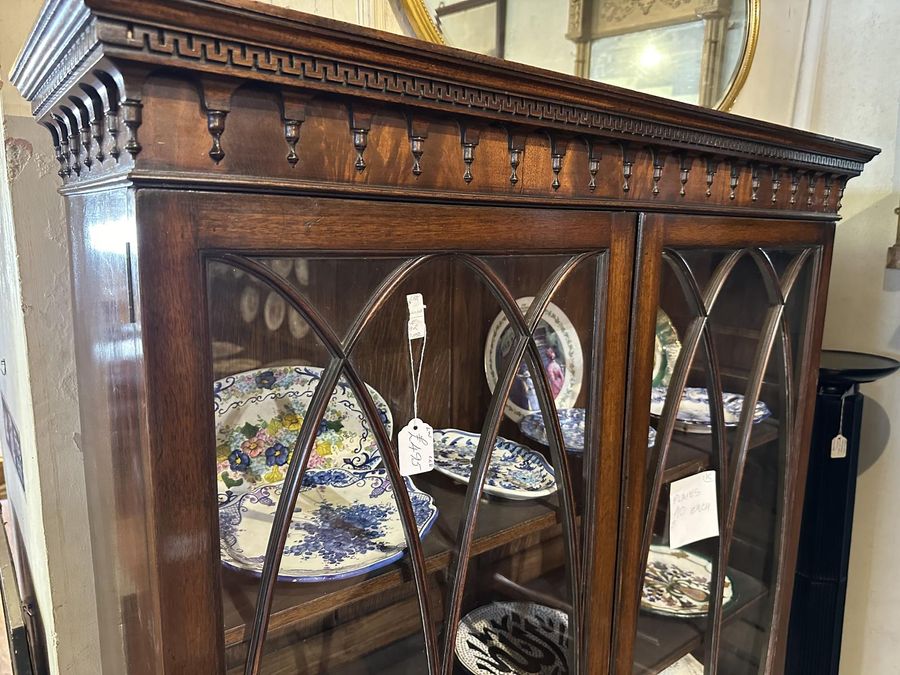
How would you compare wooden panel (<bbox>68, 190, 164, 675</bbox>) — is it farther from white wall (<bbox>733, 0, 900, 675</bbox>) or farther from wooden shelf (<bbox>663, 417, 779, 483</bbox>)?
white wall (<bbox>733, 0, 900, 675</bbox>)

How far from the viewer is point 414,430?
0.57m

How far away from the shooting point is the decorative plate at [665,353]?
0.70 m

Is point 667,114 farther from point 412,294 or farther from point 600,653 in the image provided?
point 600,653

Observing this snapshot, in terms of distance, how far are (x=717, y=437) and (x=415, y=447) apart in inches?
16.1

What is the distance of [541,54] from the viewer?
0.91 metres

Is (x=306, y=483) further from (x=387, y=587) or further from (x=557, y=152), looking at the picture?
(x=557, y=152)

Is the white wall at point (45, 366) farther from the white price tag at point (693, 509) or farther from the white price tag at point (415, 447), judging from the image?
the white price tag at point (693, 509)

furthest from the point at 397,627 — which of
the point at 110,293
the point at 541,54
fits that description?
the point at 541,54

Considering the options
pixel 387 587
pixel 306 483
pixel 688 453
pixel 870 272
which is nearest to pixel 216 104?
pixel 306 483

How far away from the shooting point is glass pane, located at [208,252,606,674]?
46 cm

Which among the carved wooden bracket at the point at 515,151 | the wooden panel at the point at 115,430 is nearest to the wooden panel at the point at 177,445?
the wooden panel at the point at 115,430

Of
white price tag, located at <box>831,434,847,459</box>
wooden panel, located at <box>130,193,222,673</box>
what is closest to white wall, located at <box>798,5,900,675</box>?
white price tag, located at <box>831,434,847,459</box>

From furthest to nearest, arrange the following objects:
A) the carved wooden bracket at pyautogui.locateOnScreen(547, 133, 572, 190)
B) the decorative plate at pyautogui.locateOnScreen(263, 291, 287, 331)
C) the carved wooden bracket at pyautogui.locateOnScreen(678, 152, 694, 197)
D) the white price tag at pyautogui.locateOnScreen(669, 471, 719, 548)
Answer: the white price tag at pyautogui.locateOnScreen(669, 471, 719, 548) < the carved wooden bracket at pyautogui.locateOnScreen(678, 152, 694, 197) < the carved wooden bracket at pyautogui.locateOnScreen(547, 133, 572, 190) < the decorative plate at pyautogui.locateOnScreen(263, 291, 287, 331)

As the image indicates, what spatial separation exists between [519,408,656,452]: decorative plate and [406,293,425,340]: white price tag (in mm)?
127
